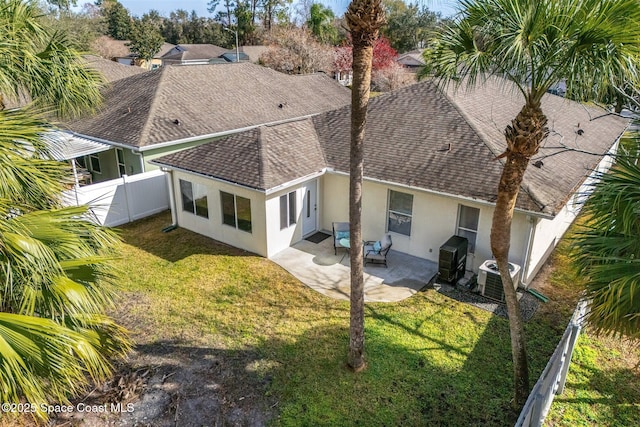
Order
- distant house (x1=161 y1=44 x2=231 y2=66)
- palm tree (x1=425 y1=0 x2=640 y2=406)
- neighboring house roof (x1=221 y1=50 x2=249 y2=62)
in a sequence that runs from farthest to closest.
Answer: distant house (x1=161 y1=44 x2=231 y2=66)
neighboring house roof (x1=221 y1=50 x2=249 y2=62)
palm tree (x1=425 y1=0 x2=640 y2=406)

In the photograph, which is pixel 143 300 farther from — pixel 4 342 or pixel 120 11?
pixel 120 11

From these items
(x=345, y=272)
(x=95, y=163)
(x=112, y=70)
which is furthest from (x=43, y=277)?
(x=112, y=70)

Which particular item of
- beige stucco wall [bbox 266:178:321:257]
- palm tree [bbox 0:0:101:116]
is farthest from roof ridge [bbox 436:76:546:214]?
palm tree [bbox 0:0:101:116]

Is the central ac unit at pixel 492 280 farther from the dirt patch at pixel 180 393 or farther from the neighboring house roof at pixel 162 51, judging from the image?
the neighboring house roof at pixel 162 51

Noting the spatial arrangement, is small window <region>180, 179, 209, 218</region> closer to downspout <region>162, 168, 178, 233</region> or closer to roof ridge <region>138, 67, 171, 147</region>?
downspout <region>162, 168, 178, 233</region>

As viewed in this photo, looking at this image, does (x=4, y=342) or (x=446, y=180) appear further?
(x=446, y=180)

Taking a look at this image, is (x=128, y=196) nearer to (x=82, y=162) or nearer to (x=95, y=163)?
(x=95, y=163)

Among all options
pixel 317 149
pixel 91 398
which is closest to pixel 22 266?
pixel 91 398
